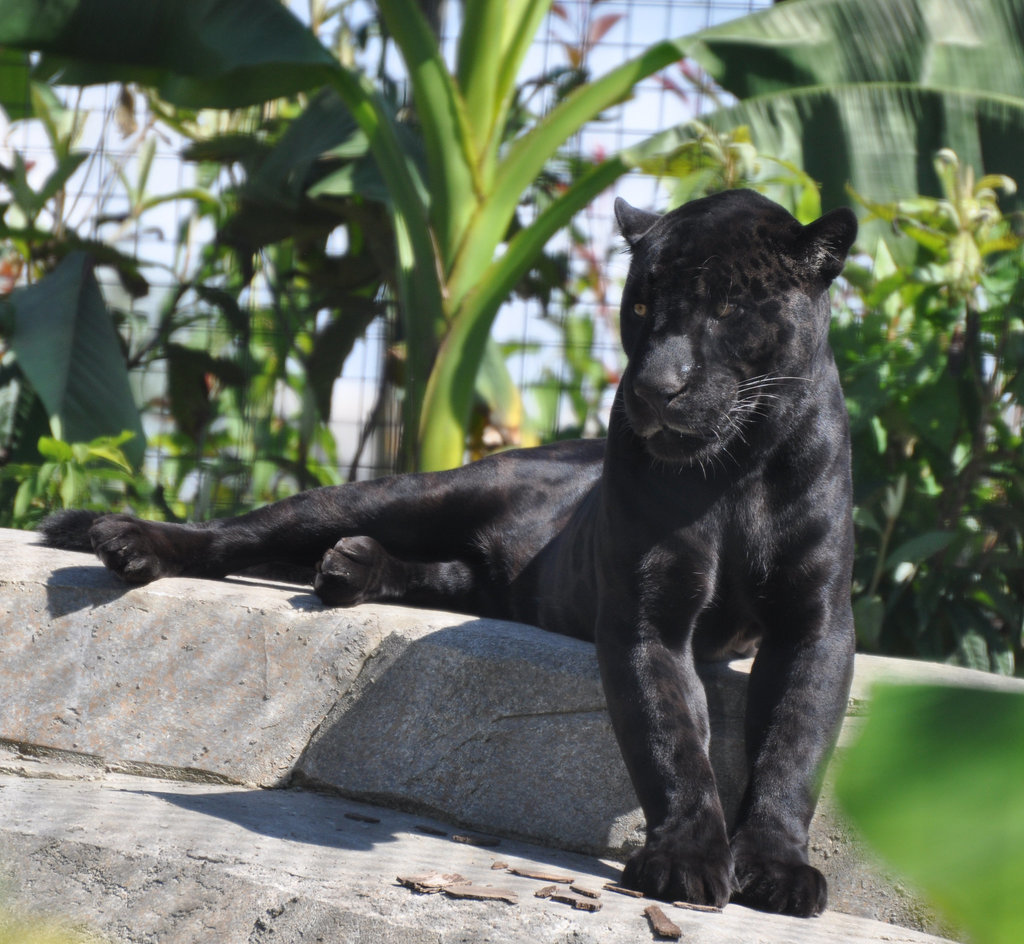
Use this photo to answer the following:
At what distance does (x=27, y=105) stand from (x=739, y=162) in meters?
2.95

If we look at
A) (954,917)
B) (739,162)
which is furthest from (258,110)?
(954,917)

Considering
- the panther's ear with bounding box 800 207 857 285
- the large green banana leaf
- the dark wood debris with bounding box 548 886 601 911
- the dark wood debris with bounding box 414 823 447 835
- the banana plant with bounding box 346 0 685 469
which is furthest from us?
the banana plant with bounding box 346 0 685 469

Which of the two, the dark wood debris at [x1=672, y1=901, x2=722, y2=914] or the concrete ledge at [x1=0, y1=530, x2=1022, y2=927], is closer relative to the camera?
the dark wood debris at [x1=672, y1=901, x2=722, y2=914]

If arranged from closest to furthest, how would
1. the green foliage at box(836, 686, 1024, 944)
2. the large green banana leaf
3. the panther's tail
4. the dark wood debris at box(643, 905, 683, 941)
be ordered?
the green foliage at box(836, 686, 1024, 944), the dark wood debris at box(643, 905, 683, 941), the panther's tail, the large green banana leaf

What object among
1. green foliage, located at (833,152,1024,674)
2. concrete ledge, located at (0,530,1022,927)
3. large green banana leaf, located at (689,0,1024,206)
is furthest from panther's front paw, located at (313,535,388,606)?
large green banana leaf, located at (689,0,1024,206)

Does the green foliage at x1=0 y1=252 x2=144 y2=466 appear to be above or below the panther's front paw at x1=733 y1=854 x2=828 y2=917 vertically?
above

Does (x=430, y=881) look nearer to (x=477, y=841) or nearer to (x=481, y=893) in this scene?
(x=481, y=893)

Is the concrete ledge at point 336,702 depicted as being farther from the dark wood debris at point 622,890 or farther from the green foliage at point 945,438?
the green foliage at point 945,438

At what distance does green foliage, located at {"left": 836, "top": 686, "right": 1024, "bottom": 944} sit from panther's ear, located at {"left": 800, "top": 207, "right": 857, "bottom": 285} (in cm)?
163

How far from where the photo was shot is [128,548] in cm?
228

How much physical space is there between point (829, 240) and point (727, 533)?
0.49m

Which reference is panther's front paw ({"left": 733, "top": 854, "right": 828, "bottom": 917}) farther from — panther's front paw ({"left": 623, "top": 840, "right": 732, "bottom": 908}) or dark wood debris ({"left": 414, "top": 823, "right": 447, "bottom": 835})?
dark wood debris ({"left": 414, "top": 823, "right": 447, "bottom": 835})

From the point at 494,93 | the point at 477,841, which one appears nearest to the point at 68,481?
the point at 494,93

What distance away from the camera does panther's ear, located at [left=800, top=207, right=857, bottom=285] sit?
1771 millimetres
